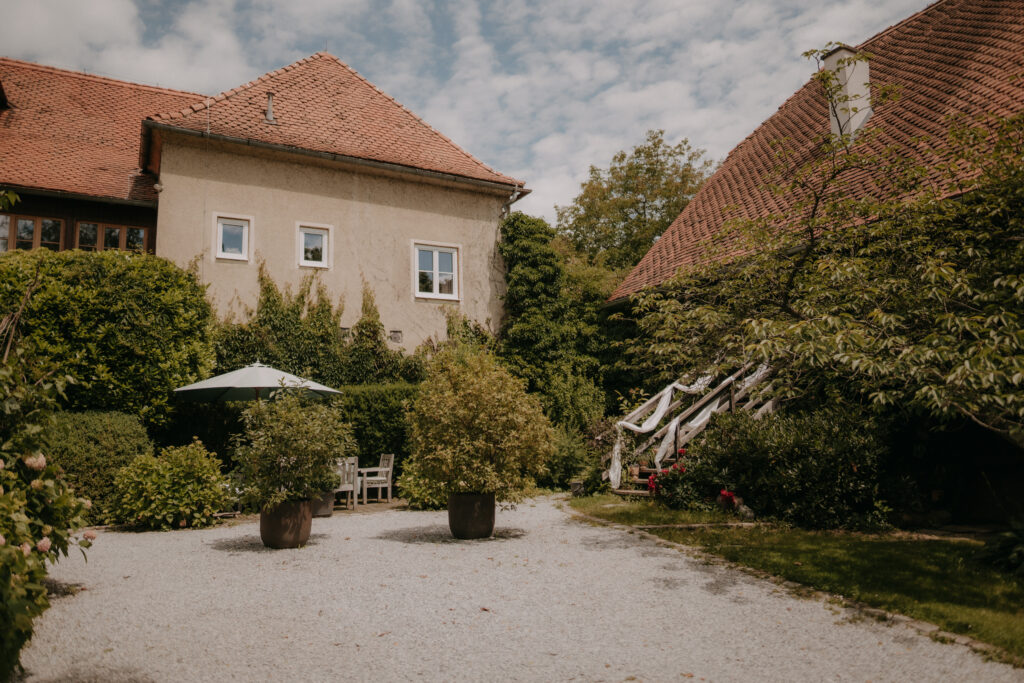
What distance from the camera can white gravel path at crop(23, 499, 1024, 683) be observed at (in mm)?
4562

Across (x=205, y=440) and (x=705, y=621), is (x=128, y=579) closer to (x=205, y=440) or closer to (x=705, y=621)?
(x=705, y=621)

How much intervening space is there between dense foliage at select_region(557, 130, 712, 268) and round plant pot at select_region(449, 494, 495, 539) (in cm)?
2410

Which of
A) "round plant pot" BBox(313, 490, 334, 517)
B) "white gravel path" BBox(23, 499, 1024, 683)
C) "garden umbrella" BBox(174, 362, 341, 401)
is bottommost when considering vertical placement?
"white gravel path" BBox(23, 499, 1024, 683)

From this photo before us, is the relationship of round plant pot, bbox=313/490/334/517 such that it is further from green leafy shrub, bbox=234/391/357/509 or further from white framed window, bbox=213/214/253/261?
white framed window, bbox=213/214/253/261

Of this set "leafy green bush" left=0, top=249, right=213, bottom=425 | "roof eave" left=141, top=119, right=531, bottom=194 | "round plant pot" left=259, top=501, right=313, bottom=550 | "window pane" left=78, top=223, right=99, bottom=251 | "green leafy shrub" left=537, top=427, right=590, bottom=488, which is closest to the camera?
"round plant pot" left=259, top=501, right=313, bottom=550

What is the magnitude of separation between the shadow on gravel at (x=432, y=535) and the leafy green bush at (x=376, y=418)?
13.9ft

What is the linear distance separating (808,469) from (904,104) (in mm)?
9605

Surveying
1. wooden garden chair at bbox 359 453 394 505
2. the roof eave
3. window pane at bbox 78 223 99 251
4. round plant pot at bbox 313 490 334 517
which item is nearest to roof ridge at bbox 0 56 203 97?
the roof eave

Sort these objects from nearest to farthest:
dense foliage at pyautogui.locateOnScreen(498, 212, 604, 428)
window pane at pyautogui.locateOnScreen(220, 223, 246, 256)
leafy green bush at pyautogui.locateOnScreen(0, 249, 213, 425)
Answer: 1. leafy green bush at pyautogui.locateOnScreen(0, 249, 213, 425)
2. window pane at pyautogui.locateOnScreen(220, 223, 246, 256)
3. dense foliage at pyautogui.locateOnScreen(498, 212, 604, 428)

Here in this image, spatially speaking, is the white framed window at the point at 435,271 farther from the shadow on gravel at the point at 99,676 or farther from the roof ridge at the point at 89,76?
the shadow on gravel at the point at 99,676

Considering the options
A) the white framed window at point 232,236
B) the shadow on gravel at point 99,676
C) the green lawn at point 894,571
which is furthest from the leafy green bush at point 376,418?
the shadow on gravel at point 99,676

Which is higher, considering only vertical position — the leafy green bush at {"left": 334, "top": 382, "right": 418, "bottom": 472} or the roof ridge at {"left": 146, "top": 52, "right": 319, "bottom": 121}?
the roof ridge at {"left": 146, "top": 52, "right": 319, "bottom": 121}

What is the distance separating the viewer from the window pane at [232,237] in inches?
621

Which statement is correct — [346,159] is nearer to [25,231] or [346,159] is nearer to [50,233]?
[50,233]
